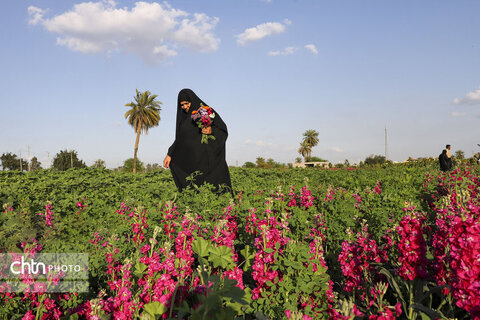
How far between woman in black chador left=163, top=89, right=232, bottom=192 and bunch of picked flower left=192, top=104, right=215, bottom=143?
0.32 feet

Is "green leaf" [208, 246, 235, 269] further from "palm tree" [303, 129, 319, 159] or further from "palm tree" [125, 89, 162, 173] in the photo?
"palm tree" [303, 129, 319, 159]

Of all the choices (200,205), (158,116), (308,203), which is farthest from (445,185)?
(158,116)

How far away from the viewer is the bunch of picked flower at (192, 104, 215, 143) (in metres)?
7.84

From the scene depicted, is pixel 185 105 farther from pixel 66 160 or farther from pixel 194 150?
pixel 66 160

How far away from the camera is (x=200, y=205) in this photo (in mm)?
5227

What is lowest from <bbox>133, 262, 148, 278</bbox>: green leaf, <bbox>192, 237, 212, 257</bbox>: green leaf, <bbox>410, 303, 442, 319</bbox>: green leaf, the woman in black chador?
<bbox>410, 303, 442, 319</bbox>: green leaf

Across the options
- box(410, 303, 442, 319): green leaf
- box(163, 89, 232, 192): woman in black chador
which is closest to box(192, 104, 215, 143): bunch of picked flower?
box(163, 89, 232, 192): woman in black chador

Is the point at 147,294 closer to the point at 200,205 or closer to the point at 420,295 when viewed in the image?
the point at 420,295

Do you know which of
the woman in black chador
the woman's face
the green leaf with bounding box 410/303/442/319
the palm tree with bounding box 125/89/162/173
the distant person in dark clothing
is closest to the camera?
the green leaf with bounding box 410/303/442/319

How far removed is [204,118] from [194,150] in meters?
0.82

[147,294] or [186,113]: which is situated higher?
[186,113]

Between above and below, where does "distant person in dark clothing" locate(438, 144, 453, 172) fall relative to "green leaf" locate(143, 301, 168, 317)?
above

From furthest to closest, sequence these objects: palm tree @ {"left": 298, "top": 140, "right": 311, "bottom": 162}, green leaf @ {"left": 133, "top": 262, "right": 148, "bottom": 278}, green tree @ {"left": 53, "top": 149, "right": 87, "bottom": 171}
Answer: palm tree @ {"left": 298, "top": 140, "right": 311, "bottom": 162} → green tree @ {"left": 53, "top": 149, "right": 87, "bottom": 171} → green leaf @ {"left": 133, "top": 262, "right": 148, "bottom": 278}

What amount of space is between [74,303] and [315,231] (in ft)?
8.95
